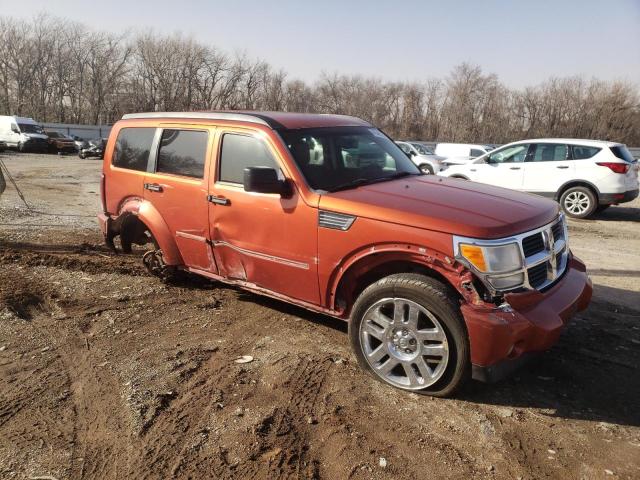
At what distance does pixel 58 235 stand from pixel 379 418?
21.9ft

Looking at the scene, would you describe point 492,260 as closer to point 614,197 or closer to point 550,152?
point 614,197

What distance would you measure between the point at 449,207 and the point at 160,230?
9.67 feet

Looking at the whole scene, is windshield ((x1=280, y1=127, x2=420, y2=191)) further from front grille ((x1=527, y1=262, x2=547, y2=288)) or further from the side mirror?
front grille ((x1=527, y1=262, x2=547, y2=288))

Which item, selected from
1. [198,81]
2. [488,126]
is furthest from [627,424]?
[198,81]

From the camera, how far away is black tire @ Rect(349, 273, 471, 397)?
327 cm

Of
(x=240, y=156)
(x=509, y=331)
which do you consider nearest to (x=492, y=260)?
(x=509, y=331)

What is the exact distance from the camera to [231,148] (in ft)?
15.0

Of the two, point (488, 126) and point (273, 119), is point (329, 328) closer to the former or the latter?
point (273, 119)

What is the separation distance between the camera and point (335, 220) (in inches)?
148

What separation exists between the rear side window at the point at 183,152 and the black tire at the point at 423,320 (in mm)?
2061

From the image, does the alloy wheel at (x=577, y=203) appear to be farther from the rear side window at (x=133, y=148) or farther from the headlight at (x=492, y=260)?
the rear side window at (x=133, y=148)

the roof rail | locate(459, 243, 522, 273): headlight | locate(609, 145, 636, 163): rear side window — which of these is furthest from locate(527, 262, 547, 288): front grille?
locate(609, 145, 636, 163): rear side window

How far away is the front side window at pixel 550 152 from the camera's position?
38.3ft

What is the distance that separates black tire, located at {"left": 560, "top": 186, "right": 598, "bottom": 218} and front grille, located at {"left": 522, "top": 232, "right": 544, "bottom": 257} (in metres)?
8.50
